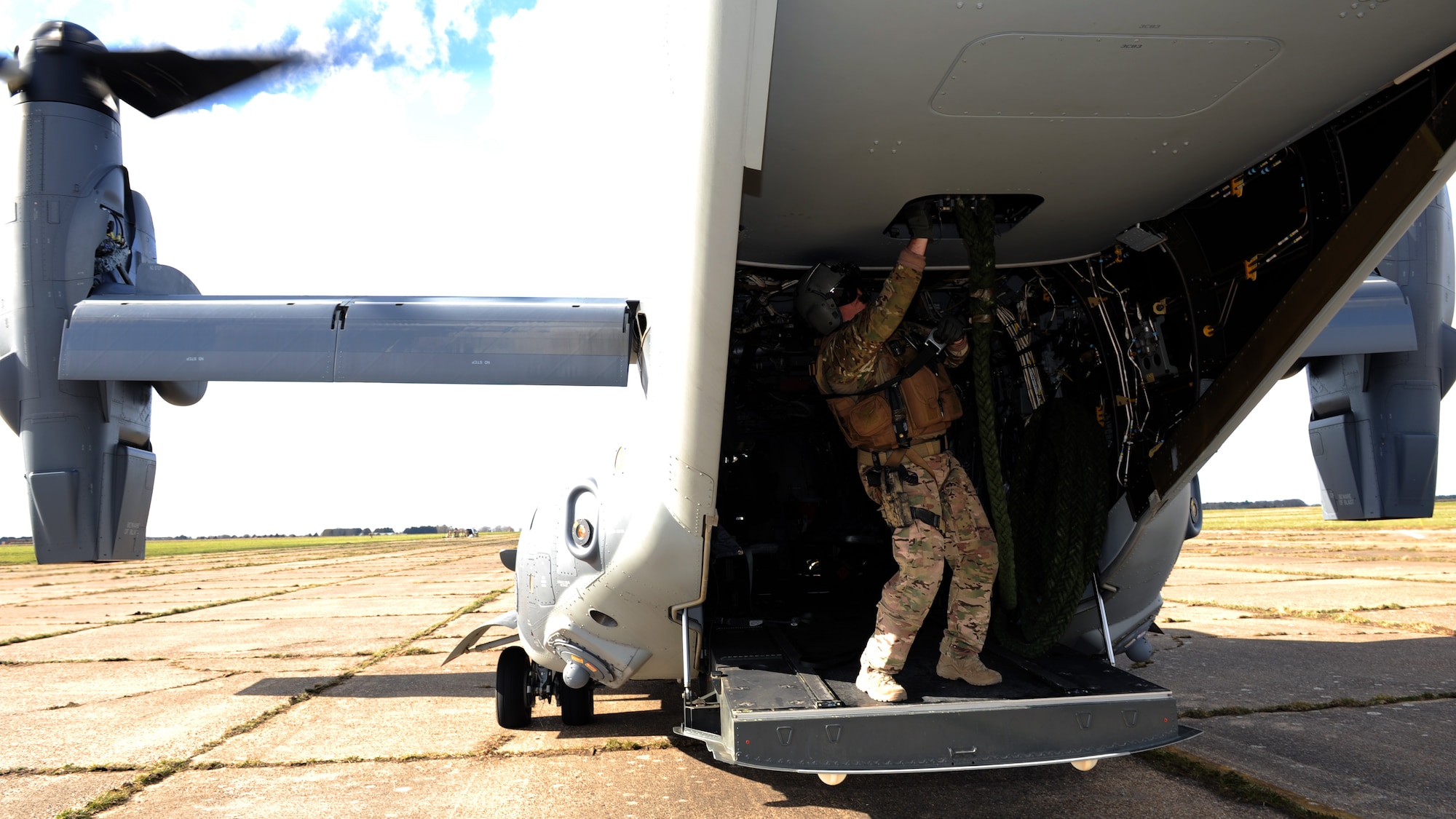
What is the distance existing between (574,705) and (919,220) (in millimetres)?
3376

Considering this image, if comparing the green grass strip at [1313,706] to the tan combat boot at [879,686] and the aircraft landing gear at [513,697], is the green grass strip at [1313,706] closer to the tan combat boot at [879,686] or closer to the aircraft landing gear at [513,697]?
the tan combat boot at [879,686]

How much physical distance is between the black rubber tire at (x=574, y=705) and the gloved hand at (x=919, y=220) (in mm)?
3174

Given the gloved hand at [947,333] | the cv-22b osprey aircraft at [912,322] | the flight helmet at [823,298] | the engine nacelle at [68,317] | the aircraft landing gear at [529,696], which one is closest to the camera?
the cv-22b osprey aircraft at [912,322]

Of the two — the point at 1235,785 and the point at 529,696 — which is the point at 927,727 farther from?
the point at 529,696

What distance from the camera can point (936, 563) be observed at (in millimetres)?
3469

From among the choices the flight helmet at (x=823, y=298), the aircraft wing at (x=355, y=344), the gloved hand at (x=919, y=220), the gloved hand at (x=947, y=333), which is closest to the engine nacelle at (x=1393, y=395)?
the gloved hand at (x=947, y=333)

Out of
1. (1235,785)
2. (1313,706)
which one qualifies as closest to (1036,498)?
(1235,785)

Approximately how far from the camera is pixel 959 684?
3439mm

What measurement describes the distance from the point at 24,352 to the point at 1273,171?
7.91 metres

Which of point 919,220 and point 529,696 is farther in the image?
point 529,696

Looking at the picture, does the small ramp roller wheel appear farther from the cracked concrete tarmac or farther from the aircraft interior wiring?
the aircraft interior wiring

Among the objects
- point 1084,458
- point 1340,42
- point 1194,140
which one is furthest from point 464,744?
point 1340,42

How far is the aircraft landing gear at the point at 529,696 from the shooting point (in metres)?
4.86

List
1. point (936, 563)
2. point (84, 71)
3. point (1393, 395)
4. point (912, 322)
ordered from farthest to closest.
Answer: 1. point (84, 71)
2. point (1393, 395)
3. point (912, 322)
4. point (936, 563)
